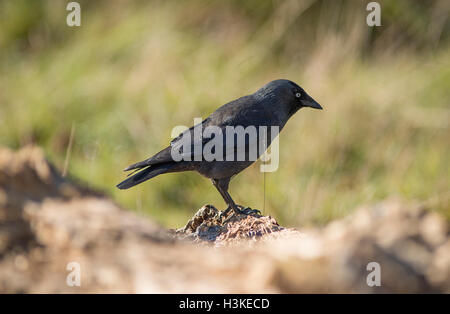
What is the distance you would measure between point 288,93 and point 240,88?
306cm

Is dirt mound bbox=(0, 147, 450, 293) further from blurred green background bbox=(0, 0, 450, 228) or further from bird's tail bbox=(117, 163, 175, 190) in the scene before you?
blurred green background bbox=(0, 0, 450, 228)

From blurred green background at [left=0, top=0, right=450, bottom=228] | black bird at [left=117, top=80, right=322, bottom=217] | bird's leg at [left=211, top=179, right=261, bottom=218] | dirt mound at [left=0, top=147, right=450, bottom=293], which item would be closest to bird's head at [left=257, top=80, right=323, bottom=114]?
black bird at [left=117, top=80, right=322, bottom=217]

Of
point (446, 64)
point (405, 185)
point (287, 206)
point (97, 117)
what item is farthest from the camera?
point (446, 64)

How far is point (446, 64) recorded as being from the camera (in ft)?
25.8

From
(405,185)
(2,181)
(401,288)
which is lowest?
(401,288)

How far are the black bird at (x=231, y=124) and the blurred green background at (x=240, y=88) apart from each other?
43.7 inches

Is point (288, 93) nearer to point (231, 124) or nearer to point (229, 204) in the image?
point (231, 124)

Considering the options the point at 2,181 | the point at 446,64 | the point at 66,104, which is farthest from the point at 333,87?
the point at 2,181

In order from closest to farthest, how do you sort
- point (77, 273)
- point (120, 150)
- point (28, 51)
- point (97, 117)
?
point (77, 273), point (120, 150), point (97, 117), point (28, 51)

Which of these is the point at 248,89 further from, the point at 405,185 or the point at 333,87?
the point at 405,185

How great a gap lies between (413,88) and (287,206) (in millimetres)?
3043

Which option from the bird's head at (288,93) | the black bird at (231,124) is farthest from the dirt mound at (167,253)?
the bird's head at (288,93)

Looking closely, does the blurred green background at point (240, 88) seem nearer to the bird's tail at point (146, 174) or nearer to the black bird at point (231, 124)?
the black bird at point (231, 124)

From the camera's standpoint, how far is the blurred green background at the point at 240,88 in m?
6.07
